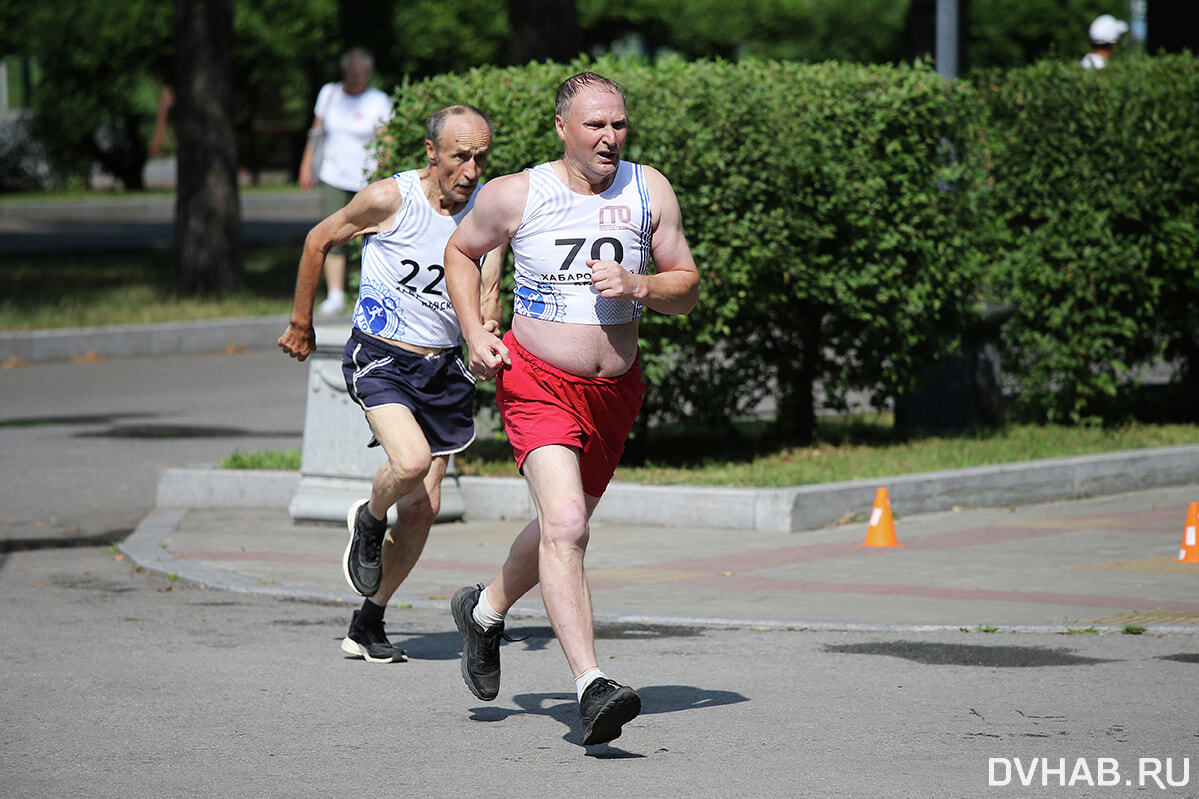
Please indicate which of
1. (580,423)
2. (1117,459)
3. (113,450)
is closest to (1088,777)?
(580,423)

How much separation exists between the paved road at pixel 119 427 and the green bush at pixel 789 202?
2.61 metres

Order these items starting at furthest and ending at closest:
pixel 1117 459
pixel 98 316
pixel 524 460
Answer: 1. pixel 98 316
2. pixel 1117 459
3. pixel 524 460

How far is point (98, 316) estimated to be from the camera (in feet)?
59.0

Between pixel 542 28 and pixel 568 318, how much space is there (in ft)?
44.2

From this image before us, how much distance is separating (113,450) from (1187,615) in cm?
736

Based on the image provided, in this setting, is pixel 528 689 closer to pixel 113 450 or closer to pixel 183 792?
pixel 183 792

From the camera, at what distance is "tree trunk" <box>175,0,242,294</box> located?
19094 millimetres

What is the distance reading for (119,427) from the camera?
513 inches

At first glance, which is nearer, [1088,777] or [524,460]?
[1088,777]

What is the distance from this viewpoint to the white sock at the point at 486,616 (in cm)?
591

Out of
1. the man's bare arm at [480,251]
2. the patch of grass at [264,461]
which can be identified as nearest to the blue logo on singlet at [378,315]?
the man's bare arm at [480,251]

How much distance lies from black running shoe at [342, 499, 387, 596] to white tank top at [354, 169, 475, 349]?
27.5 inches

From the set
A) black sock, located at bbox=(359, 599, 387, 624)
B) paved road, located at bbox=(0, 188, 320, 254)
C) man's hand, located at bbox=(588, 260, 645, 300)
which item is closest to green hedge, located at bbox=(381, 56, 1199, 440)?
black sock, located at bbox=(359, 599, 387, 624)

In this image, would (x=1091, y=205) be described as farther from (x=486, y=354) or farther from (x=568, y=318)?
(x=486, y=354)
